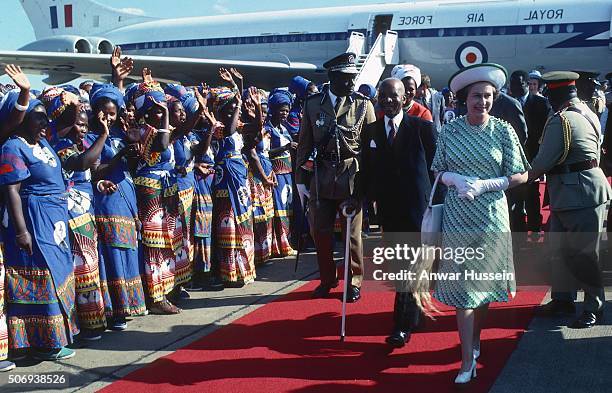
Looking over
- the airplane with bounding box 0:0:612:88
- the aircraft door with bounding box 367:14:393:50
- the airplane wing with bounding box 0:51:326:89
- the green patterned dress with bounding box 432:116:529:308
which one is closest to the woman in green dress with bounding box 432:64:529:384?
the green patterned dress with bounding box 432:116:529:308

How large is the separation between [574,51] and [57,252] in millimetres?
14136

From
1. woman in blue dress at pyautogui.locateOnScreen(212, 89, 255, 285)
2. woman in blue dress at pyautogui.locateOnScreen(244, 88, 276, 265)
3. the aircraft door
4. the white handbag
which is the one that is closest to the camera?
the white handbag

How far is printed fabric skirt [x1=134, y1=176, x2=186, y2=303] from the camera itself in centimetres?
455

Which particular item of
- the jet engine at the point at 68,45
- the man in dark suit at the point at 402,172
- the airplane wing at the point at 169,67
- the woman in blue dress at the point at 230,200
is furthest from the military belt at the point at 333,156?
the jet engine at the point at 68,45

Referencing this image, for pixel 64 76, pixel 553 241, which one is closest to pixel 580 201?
pixel 553 241

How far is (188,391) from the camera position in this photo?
341 cm

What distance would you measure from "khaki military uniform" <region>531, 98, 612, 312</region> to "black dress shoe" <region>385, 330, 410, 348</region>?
1.31 m

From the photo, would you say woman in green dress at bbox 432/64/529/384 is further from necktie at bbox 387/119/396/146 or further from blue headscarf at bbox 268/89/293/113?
blue headscarf at bbox 268/89/293/113

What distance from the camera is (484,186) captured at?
3203 millimetres

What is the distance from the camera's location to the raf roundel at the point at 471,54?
52.6 feet

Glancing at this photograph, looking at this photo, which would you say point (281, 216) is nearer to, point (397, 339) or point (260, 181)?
point (260, 181)

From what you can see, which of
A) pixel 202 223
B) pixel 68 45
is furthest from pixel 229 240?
pixel 68 45

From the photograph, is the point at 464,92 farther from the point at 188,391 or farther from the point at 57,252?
the point at 57,252

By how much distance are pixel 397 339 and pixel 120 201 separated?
2.05 meters
